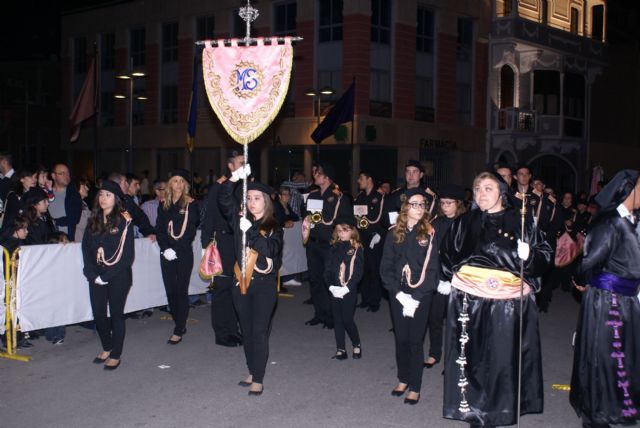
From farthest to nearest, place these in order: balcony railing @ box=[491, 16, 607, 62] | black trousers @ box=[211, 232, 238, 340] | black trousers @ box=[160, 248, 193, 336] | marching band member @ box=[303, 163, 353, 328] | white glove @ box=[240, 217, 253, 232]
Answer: balcony railing @ box=[491, 16, 607, 62], marching band member @ box=[303, 163, 353, 328], black trousers @ box=[211, 232, 238, 340], black trousers @ box=[160, 248, 193, 336], white glove @ box=[240, 217, 253, 232]

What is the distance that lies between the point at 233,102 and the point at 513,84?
26.7 metres

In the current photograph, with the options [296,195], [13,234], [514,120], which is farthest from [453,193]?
[514,120]

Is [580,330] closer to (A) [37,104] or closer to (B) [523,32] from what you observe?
(B) [523,32]

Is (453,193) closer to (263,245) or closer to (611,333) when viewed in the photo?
(263,245)

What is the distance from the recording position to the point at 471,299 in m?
5.82

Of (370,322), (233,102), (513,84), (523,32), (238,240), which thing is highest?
(523,32)

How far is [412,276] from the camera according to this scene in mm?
6719

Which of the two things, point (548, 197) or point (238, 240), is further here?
point (548, 197)

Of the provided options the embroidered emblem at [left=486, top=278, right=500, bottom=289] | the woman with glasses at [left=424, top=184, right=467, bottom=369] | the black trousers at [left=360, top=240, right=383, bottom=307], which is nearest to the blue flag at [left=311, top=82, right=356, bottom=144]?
the black trousers at [left=360, top=240, right=383, bottom=307]

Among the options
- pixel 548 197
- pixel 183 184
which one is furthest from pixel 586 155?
pixel 183 184

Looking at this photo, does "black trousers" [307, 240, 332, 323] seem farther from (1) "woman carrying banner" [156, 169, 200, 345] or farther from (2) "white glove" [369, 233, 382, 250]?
(1) "woman carrying banner" [156, 169, 200, 345]

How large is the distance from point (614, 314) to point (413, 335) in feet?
5.85

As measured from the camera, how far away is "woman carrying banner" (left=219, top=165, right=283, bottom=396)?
270 inches

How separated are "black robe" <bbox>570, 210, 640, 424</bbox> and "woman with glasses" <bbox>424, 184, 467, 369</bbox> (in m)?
2.04
